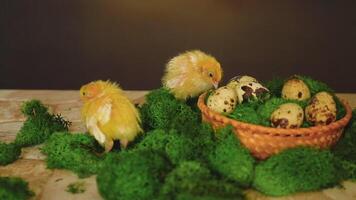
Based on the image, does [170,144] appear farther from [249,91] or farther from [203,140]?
[249,91]

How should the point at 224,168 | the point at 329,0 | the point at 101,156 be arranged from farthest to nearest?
the point at 329,0 < the point at 101,156 < the point at 224,168

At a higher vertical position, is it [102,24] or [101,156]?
[102,24]

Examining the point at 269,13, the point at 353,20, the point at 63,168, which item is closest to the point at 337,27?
the point at 353,20

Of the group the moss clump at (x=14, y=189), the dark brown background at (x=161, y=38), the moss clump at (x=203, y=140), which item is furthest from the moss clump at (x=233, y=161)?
the dark brown background at (x=161, y=38)

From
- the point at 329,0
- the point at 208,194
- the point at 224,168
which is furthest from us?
the point at 329,0

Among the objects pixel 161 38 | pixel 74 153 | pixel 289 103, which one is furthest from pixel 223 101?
pixel 161 38

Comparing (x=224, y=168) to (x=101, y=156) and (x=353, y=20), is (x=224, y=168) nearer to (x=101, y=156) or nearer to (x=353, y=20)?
(x=101, y=156)
